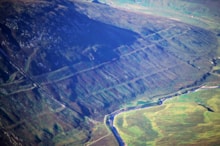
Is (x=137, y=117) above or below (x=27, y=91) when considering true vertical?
below

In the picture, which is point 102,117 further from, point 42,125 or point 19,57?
point 19,57

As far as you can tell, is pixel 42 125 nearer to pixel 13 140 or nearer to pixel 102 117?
pixel 13 140

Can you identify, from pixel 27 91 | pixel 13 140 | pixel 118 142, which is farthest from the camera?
pixel 27 91

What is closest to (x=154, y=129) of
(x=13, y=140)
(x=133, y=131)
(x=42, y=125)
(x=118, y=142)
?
(x=133, y=131)

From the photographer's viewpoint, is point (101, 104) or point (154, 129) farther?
point (101, 104)

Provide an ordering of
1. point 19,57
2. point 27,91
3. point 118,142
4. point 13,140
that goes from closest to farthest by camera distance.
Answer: point 13,140, point 118,142, point 27,91, point 19,57

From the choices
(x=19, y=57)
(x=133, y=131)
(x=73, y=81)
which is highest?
(x=19, y=57)
